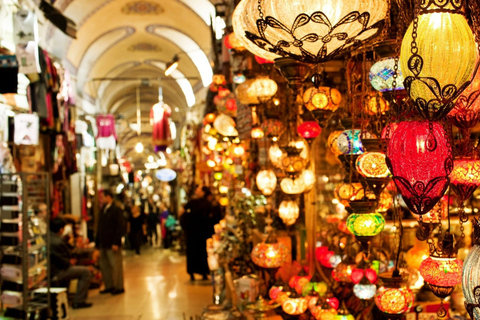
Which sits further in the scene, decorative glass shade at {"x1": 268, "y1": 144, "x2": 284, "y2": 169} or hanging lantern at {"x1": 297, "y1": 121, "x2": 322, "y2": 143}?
decorative glass shade at {"x1": 268, "y1": 144, "x2": 284, "y2": 169}

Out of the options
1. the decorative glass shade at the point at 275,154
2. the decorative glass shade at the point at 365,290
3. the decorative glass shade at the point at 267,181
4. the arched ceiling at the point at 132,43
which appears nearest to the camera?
the decorative glass shade at the point at 365,290

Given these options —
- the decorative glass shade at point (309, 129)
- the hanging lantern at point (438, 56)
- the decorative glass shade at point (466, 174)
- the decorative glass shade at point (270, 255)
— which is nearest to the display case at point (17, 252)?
the decorative glass shade at point (270, 255)

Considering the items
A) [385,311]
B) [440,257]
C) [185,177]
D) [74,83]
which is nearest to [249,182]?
[385,311]

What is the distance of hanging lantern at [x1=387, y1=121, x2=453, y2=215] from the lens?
146 cm

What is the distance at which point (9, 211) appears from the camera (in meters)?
5.87

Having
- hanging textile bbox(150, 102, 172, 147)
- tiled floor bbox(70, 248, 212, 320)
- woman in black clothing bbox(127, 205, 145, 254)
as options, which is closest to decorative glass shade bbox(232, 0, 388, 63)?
tiled floor bbox(70, 248, 212, 320)

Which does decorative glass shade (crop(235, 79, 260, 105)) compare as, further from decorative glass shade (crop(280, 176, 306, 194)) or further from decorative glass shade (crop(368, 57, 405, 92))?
decorative glass shade (crop(368, 57, 405, 92))

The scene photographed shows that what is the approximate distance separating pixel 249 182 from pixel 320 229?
1.94 m

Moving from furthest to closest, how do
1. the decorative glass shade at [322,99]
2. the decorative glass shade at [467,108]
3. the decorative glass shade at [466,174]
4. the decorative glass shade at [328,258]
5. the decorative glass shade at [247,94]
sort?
the decorative glass shade at [247,94] → the decorative glass shade at [328,258] → the decorative glass shade at [322,99] → the decorative glass shade at [466,174] → the decorative glass shade at [467,108]

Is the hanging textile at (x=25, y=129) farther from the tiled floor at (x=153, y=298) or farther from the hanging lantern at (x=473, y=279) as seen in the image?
the hanging lantern at (x=473, y=279)

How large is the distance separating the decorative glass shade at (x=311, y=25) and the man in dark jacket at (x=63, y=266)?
5956 mm

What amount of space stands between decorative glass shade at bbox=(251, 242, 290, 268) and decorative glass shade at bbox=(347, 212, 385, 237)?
5.38 feet

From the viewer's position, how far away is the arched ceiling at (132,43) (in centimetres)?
1154

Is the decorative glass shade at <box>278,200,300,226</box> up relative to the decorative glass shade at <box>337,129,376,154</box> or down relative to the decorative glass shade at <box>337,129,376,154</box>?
down
